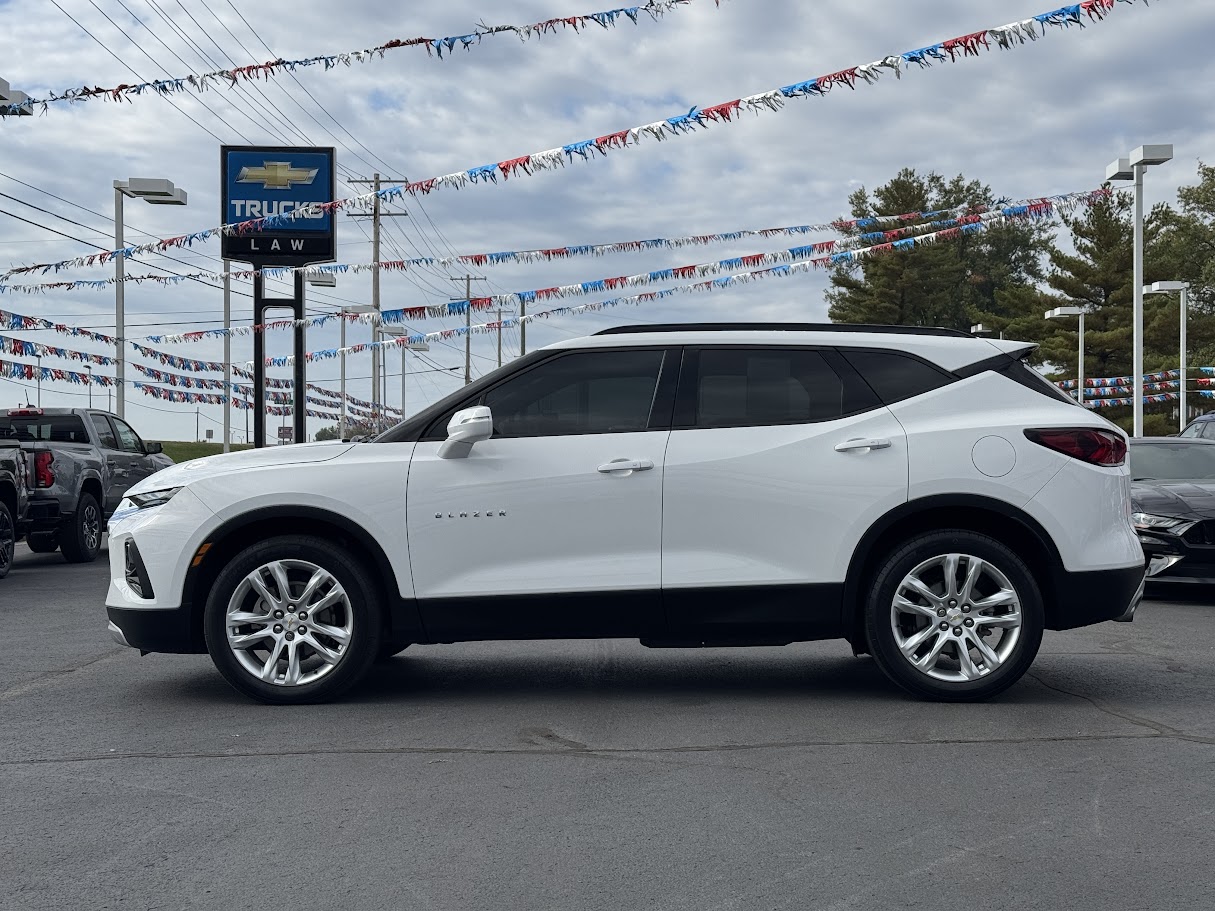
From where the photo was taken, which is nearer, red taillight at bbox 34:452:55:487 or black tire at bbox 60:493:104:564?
red taillight at bbox 34:452:55:487

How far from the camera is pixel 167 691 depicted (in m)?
7.14

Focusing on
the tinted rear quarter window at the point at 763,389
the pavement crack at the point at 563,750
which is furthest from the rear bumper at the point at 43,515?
the tinted rear quarter window at the point at 763,389

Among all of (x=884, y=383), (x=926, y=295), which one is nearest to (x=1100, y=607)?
(x=884, y=383)

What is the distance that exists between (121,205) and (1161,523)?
2390 cm

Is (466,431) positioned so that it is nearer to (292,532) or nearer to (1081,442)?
(292,532)

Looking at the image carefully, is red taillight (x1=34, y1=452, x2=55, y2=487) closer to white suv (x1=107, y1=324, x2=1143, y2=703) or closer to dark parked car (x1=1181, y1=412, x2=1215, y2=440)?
white suv (x1=107, y1=324, x2=1143, y2=703)

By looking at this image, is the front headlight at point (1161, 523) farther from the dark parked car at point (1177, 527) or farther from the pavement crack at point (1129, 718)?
the pavement crack at point (1129, 718)

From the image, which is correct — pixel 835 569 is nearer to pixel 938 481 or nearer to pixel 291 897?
pixel 938 481

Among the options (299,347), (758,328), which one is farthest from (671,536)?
(299,347)

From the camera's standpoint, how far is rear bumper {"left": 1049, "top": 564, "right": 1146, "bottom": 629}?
6.49 metres

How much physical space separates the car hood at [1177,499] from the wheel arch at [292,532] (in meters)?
6.85

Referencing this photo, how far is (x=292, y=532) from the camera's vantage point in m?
→ 6.70

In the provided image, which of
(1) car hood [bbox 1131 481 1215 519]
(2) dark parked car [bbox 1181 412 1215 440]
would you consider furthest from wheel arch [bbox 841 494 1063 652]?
(2) dark parked car [bbox 1181 412 1215 440]

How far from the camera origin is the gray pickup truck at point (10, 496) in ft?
45.8
